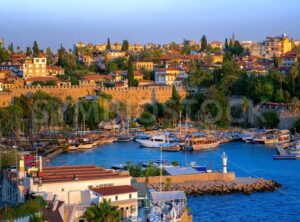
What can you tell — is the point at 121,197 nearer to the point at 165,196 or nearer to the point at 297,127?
the point at 165,196

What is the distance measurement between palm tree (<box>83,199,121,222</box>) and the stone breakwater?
4.15m

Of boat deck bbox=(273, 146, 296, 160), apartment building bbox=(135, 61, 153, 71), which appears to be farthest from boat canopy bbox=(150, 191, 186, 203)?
apartment building bbox=(135, 61, 153, 71)

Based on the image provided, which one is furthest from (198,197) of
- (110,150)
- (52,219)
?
(110,150)

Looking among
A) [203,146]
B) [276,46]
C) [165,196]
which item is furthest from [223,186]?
[276,46]

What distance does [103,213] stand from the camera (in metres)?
7.91

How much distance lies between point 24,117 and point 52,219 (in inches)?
526

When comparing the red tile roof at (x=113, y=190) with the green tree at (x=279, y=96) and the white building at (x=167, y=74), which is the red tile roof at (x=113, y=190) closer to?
the green tree at (x=279, y=96)

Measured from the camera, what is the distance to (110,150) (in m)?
18.4

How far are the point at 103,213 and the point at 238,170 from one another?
7410mm

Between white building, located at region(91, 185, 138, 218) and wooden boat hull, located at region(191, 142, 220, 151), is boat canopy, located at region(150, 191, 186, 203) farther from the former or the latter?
wooden boat hull, located at region(191, 142, 220, 151)

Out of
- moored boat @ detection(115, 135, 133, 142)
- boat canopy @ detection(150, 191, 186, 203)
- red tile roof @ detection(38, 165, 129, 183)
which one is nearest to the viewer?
red tile roof @ detection(38, 165, 129, 183)

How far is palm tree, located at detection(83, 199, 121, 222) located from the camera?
25.7 feet

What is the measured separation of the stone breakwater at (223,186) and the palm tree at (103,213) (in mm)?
4149

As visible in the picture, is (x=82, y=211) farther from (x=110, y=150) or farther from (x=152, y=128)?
(x=152, y=128)
